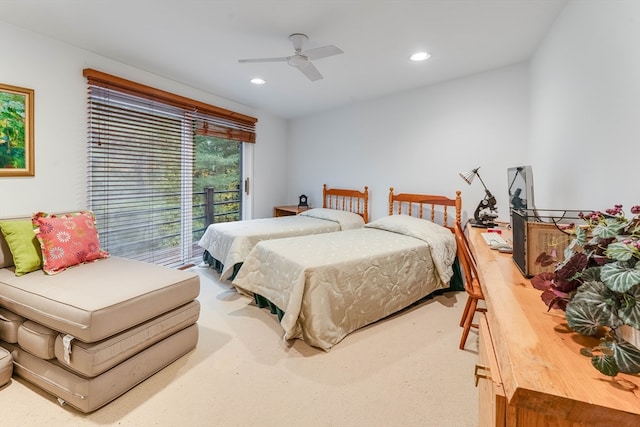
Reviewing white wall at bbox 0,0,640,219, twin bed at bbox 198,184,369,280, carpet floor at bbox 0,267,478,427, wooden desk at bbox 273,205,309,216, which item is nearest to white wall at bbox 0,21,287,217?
white wall at bbox 0,0,640,219

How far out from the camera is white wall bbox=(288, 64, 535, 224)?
3080 mm

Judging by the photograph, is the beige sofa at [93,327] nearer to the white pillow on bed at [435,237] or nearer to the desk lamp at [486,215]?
the white pillow on bed at [435,237]

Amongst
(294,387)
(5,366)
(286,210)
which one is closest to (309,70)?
(294,387)

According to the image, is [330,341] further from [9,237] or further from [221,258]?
[9,237]

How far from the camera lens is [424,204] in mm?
3727

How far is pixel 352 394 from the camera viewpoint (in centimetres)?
173

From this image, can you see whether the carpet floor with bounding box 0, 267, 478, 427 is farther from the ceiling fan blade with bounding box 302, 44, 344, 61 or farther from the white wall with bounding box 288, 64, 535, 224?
the ceiling fan blade with bounding box 302, 44, 344, 61

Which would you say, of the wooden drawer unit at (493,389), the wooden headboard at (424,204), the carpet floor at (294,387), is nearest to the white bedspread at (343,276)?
the carpet floor at (294,387)

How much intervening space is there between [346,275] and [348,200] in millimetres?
2424

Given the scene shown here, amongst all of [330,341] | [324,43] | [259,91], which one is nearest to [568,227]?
[330,341]

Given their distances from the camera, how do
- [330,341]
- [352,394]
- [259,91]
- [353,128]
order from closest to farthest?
[352,394] → [330,341] → [259,91] → [353,128]

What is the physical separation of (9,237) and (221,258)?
1641 mm

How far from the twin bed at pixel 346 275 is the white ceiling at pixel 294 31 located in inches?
58.7

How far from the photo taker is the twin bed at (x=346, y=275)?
2145mm
